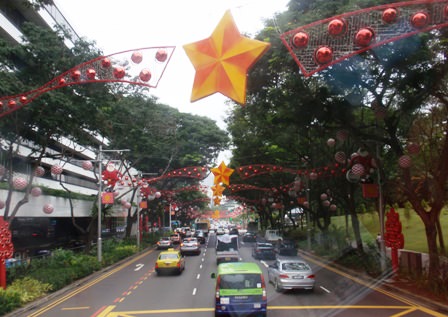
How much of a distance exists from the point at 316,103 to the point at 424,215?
6102mm

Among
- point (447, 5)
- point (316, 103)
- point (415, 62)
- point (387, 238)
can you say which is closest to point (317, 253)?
point (387, 238)

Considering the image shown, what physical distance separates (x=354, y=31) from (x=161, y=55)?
13.1ft

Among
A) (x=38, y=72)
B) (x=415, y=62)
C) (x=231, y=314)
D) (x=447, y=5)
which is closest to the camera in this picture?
(x=447, y=5)

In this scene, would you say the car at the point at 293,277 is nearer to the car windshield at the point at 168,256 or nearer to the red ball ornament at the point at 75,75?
the car windshield at the point at 168,256

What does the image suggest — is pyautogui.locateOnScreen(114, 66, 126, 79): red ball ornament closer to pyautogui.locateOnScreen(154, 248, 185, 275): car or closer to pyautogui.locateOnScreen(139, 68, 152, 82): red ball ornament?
pyautogui.locateOnScreen(139, 68, 152, 82): red ball ornament

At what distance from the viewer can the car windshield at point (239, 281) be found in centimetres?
1320

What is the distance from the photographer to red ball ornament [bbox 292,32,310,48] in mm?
8688

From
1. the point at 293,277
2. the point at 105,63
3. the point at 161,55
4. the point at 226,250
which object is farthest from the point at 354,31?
the point at 226,250

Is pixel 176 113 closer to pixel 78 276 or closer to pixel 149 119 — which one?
pixel 149 119

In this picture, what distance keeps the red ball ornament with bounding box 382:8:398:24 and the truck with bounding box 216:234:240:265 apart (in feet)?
71.7

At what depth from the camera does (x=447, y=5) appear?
27.4 feet

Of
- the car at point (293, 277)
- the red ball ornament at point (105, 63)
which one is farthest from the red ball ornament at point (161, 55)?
the car at point (293, 277)

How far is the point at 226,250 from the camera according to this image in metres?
30.3

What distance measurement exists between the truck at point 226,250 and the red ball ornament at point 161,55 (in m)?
20.5
